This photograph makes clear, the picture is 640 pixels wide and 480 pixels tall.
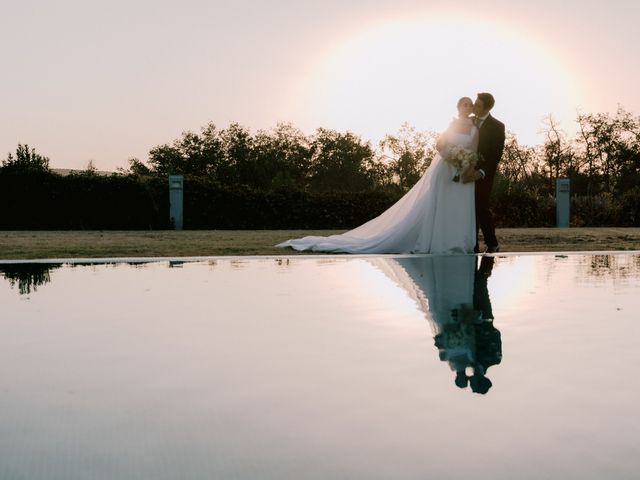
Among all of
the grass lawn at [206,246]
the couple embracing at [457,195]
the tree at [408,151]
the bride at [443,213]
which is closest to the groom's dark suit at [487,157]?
the couple embracing at [457,195]

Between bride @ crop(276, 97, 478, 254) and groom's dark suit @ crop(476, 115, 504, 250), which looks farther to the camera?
bride @ crop(276, 97, 478, 254)

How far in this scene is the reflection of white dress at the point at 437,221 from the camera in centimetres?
1402

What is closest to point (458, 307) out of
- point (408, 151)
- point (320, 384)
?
point (320, 384)

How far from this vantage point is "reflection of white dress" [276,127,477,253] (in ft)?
46.0

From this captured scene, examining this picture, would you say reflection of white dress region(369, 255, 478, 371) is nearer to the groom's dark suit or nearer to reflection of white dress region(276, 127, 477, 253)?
reflection of white dress region(276, 127, 477, 253)

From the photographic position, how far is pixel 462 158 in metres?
13.7

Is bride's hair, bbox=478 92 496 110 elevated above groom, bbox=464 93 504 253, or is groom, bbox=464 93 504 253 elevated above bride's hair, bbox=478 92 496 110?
bride's hair, bbox=478 92 496 110

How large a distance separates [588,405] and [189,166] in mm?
64112


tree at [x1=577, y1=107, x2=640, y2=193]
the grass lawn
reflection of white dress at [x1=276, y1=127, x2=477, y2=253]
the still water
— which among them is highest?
tree at [x1=577, y1=107, x2=640, y2=193]

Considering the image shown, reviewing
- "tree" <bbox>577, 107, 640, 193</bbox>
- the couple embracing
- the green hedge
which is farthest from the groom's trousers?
"tree" <bbox>577, 107, 640, 193</bbox>

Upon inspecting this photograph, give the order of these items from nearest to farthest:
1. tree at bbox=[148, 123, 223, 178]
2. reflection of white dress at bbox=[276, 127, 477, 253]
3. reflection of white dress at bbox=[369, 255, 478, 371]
A: 1. reflection of white dress at bbox=[369, 255, 478, 371]
2. reflection of white dress at bbox=[276, 127, 477, 253]
3. tree at bbox=[148, 123, 223, 178]

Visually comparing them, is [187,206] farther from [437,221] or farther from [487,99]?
[487,99]

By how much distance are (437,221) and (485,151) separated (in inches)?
52.5

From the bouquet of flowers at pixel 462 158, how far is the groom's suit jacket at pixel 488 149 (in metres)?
0.25
